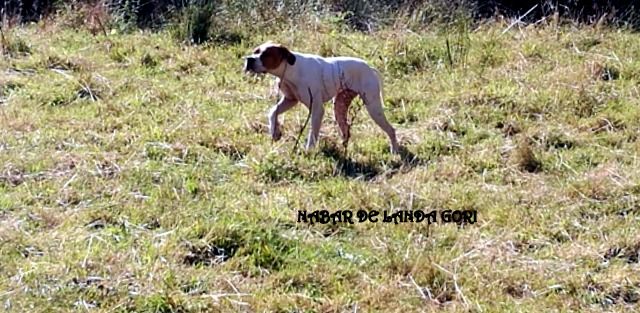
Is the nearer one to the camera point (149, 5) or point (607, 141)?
point (607, 141)

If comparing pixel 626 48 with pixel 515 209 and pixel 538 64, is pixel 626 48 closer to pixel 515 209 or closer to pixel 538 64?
pixel 538 64

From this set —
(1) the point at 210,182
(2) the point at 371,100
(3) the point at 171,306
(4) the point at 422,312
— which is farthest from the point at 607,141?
(3) the point at 171,306

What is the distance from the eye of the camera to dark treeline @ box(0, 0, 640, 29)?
11.7 metres

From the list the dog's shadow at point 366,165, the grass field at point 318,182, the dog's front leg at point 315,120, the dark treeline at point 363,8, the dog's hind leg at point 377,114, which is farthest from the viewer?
the dark treeline at point 363,8

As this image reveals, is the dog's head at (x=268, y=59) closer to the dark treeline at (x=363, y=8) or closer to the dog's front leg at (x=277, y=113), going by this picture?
the dog's front leg at (x=277, y=113)

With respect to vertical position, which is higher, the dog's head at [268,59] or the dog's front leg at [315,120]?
the dog's head at [268,59]

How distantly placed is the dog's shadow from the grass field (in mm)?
21

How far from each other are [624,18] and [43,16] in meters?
5.63

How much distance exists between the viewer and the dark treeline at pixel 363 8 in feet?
38.4

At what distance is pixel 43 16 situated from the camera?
40.4 ft

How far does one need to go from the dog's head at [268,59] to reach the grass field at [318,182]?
0.50 metres

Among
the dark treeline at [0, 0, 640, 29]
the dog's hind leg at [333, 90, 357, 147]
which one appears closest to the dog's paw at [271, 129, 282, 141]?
the dog's hind leg at [333, 90, 357, 147]

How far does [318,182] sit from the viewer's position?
6844mm

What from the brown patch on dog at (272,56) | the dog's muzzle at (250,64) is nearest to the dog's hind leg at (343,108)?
the brown patch on dog at (272,56)
